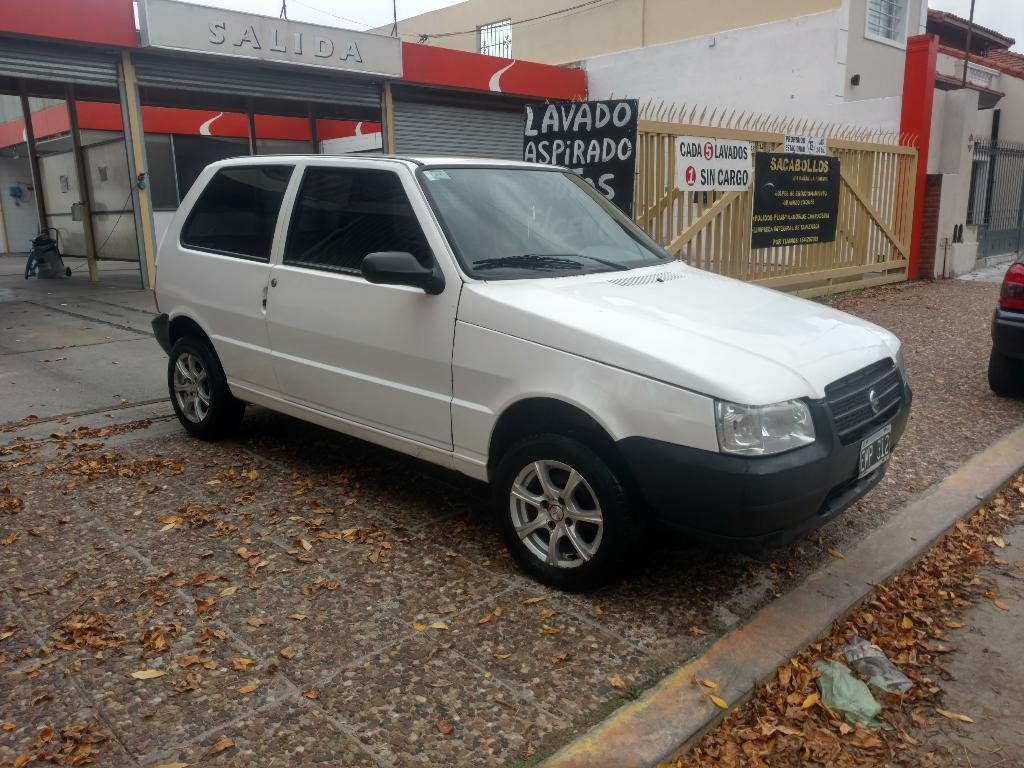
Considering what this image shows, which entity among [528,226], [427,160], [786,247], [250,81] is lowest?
[786,247]

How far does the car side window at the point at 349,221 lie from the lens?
4133 mm

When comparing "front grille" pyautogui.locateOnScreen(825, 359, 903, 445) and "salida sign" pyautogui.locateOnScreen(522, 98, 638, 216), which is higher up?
→ "salida sign" pyautogui.locateOnScreen(522, 98, 638, 216)

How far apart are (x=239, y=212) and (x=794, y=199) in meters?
8.45

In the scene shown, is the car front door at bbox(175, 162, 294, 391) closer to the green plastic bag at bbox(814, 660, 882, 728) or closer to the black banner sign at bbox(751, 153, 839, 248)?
the green plastic bag at bbox(814, 660, 882, 728)

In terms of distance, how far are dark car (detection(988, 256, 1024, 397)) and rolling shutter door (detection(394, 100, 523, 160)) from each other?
36.0 ft

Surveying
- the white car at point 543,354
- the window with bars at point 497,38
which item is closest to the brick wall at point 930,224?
the white car at point 543,354

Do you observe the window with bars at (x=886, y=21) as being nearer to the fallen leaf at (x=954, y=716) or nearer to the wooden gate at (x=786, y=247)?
the wooden gate at (x=786, y=247)

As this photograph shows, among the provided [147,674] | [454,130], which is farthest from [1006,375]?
[454,130]

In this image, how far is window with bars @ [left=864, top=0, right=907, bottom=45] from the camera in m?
16.3

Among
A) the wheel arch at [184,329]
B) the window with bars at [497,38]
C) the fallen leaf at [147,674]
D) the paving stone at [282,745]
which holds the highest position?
the window with bars at [497,38]

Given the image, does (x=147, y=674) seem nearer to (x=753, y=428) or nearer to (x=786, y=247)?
(x=753, y=428)

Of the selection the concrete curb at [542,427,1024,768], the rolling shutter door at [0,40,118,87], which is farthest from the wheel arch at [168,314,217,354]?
the rolling shutter door at [0,40,118,87]

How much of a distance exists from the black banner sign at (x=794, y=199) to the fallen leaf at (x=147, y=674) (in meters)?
9.46

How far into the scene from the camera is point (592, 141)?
8.71m
